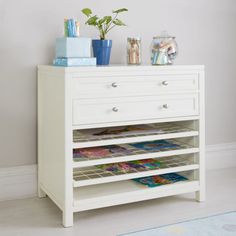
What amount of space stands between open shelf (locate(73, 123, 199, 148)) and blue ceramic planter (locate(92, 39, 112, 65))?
0.38 m

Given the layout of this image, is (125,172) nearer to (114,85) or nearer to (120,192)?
(120,192)

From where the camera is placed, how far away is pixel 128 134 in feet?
7.14

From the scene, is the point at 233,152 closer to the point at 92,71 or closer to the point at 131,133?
the point at 131,133

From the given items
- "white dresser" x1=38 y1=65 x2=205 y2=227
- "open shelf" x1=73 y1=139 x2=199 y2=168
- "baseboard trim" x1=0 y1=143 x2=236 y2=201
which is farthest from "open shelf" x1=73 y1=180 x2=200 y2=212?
"baseboard trim" x1=0 y1=143 x2=236 y2=201

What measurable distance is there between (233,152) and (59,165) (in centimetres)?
152

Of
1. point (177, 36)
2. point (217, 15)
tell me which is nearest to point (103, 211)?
point (177, 36)

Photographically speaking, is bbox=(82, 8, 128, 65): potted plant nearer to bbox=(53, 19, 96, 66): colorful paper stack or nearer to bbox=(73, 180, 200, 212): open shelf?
bbox=(53, 19, 96, 66): colorful paper stack

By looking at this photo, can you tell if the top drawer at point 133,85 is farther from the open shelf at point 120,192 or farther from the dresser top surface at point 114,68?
the open shelf at point 120,192

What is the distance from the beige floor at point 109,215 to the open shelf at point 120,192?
3.0 inches

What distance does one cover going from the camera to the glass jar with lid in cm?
230

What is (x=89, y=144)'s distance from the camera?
2.01 m

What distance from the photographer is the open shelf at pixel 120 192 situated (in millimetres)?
2037

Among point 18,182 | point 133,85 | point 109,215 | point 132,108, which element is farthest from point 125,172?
point 18,182

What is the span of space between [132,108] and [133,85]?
114 mm
